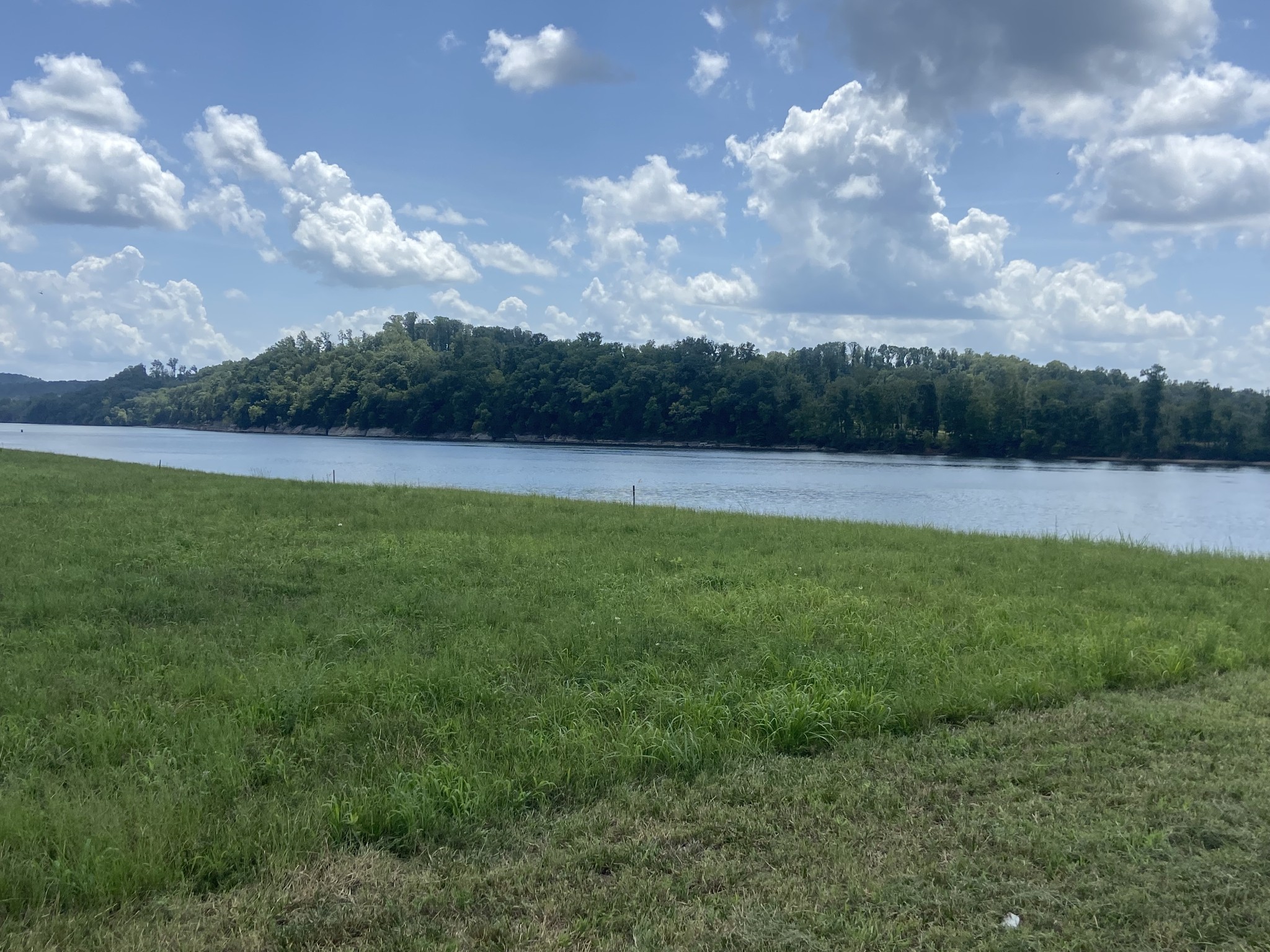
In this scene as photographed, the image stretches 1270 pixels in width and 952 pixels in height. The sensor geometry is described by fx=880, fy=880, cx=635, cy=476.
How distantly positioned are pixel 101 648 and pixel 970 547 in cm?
1479

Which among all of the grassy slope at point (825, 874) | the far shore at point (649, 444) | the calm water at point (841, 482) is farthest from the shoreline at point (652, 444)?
the grassy slope at point (825, 874)

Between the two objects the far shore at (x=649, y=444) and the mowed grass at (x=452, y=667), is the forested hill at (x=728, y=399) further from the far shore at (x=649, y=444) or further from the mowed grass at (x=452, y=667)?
the mowed grass at (x=452, y=667)

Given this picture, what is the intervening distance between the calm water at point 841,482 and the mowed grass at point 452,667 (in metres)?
14.0

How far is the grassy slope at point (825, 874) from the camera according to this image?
402 cm

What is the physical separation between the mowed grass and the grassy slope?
1.11 feet

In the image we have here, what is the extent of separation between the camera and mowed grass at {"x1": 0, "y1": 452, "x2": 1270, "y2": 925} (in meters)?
5.09

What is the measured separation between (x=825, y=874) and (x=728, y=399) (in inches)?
4833

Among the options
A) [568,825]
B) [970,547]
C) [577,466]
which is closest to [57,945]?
[568,825]

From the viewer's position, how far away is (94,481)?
1033 inches

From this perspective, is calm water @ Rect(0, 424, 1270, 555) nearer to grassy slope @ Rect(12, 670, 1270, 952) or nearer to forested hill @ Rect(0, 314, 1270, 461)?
forested hill @ Rect(0, 314, 1270, 461)

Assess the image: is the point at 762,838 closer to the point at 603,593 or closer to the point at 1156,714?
the point at 1156,714

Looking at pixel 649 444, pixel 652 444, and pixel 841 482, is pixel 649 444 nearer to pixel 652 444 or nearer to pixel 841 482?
pixel 652 444

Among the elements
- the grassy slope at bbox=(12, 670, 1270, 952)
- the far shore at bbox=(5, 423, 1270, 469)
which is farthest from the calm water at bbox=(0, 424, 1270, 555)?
the grassy slope at bbox=(12, 670, 1270, 952)

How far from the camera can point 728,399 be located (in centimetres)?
12600
